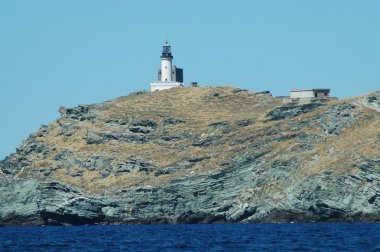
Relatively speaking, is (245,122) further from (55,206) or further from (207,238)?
(207,238)

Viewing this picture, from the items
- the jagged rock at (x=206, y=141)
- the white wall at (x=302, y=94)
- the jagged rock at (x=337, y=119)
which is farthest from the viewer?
the white wall at (x=302, y=94)

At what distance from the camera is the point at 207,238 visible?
10906cm

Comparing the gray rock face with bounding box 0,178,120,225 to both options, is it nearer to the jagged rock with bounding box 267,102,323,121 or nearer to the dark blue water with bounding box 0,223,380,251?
the dark blue water with bounding box 0,223,380,251

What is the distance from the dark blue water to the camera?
95188mm

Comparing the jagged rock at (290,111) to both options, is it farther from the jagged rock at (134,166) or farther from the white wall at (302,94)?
the jagged rock at (134,166)

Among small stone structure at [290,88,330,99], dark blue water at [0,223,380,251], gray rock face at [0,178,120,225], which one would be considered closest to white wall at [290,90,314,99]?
small stone structure at [290,88,330,99]

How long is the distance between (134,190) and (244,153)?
15616 mm

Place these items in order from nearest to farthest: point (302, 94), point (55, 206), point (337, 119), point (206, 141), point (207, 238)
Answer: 1. point (207, 238)
2. point (55, 206)
3. point (337, 119)
4. point (206, 141)
5. point (302, 94)

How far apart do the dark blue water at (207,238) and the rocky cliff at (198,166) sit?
15.6ft

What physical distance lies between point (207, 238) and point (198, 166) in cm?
4636

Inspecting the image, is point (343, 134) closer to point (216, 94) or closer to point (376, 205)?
point (376, 205)

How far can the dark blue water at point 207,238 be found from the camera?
312 feet

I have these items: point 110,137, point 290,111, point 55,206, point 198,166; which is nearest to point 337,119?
point 290,111

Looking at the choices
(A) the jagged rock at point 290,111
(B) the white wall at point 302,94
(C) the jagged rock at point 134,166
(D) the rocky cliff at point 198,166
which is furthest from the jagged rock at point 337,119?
(C) the jagged rock at point 134,166
